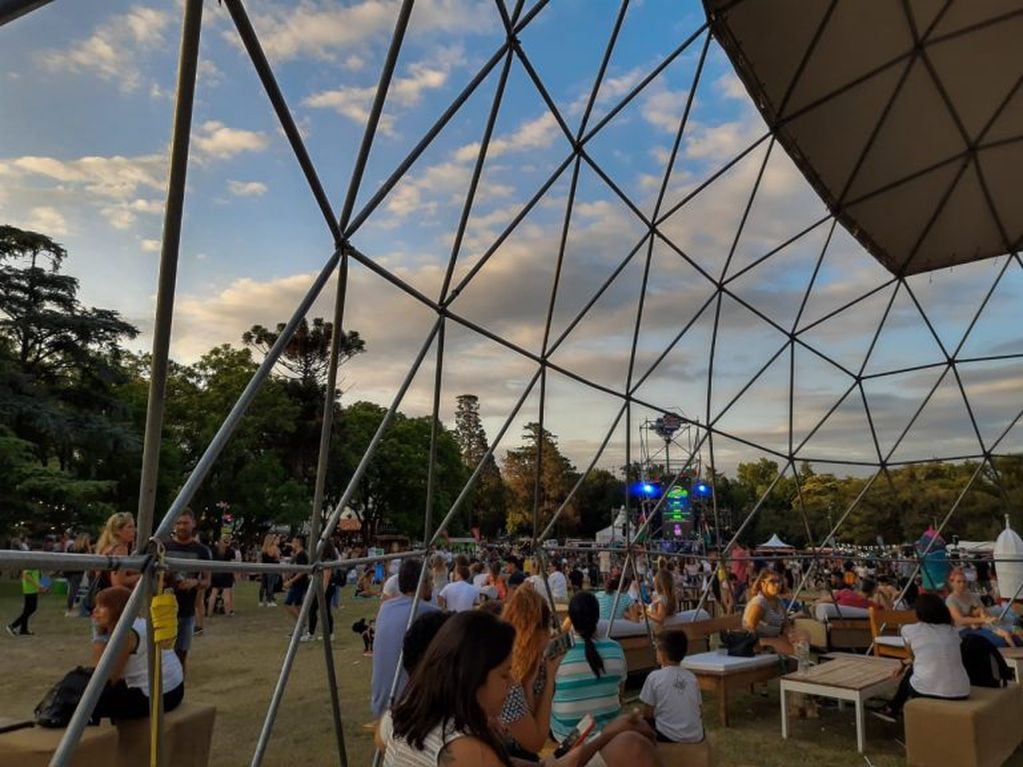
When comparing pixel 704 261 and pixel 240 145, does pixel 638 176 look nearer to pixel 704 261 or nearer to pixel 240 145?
pixel 704 261

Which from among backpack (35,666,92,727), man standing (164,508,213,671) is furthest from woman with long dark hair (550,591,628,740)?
man standing (164,508,213,671)

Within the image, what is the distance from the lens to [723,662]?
779 cm

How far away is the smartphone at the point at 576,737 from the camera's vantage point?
400 centimetres

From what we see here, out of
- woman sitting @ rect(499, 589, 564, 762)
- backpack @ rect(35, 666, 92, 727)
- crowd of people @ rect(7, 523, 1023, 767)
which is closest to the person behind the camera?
crowd of people @ rect(7, 523, 1023, 767)

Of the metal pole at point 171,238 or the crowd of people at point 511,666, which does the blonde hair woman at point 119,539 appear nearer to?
the crowd of people at point 511,666

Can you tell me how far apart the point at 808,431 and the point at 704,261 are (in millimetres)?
4278

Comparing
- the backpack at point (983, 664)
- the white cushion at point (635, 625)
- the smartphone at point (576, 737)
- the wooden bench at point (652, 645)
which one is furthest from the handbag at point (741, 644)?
the smartphone at point (576, 737)

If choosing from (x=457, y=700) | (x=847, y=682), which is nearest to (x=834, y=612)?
(x=847, y=682)

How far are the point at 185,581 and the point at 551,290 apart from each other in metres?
4.85

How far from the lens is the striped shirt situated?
467 cm

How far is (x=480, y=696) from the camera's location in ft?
8.18

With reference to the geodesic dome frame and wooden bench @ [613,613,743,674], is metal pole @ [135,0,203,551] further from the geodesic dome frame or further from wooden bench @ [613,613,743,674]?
wooden bench @ [613,613,743,674]

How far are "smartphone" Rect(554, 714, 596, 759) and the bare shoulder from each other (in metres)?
1.84

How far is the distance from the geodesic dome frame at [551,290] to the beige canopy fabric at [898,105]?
9 centimetres
